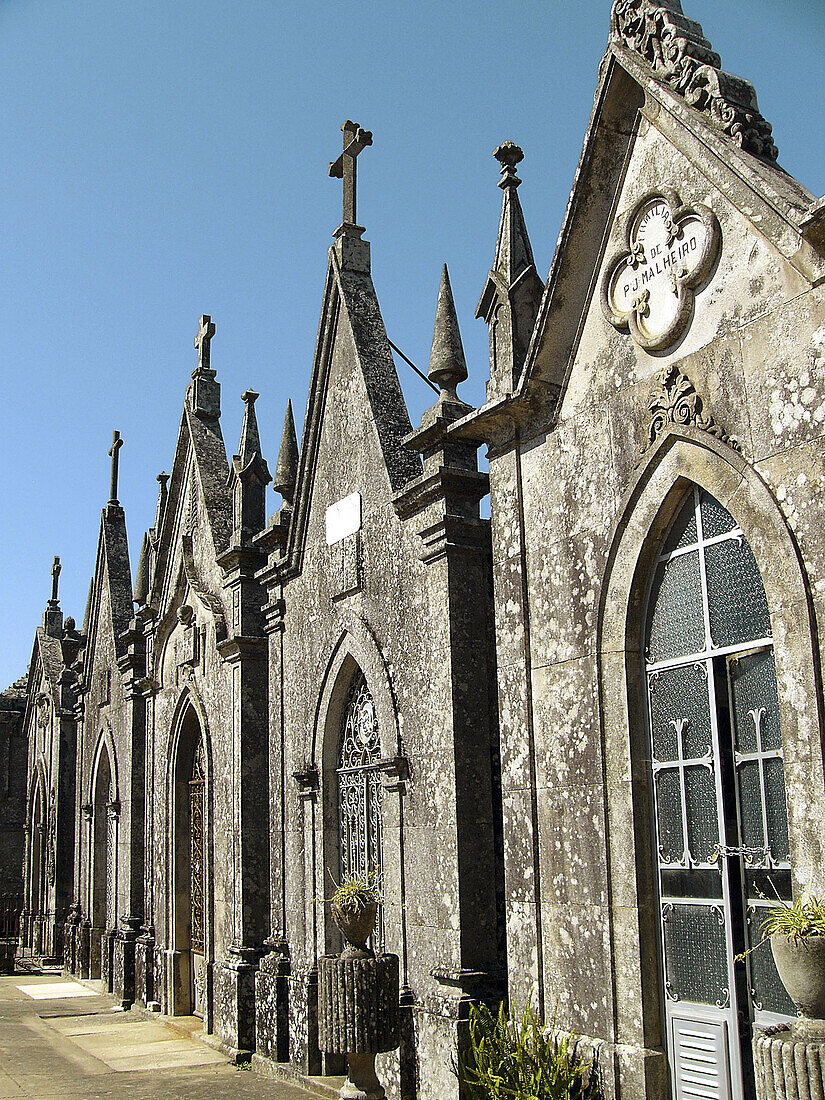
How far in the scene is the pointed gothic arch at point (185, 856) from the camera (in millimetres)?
13391

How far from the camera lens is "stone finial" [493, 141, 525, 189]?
23.3 ft

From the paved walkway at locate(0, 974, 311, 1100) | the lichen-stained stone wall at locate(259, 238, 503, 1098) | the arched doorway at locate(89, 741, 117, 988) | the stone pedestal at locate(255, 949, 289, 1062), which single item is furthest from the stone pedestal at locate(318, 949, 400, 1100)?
the arched doorway at locate(89, 741, 117, 988)

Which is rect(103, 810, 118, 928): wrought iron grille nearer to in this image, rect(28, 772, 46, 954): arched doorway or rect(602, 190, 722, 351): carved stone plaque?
rect(28, 772, 46, 954): arched doorway

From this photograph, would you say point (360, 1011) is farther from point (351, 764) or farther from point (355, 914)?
point (351, 764)

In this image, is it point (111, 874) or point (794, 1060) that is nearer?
point (794, 1060)

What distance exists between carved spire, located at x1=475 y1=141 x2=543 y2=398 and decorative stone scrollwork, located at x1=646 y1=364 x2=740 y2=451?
124 cm

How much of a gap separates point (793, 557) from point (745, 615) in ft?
1.75

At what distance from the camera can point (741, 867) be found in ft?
16.7

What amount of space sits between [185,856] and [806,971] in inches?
435

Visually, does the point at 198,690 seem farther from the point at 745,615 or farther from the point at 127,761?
the point at 745,615

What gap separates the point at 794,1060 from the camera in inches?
152

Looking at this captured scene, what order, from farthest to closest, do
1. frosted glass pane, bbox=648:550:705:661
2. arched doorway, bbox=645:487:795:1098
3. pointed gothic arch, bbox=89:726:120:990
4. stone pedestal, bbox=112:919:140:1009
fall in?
pointed gothic arch, bbox=89:726:120:990
stone pedestal, bbox=112:919:140:1009
frosted glass pane, bbox=648:550:705:661
arched doorway, bbox=645:487:795:1098

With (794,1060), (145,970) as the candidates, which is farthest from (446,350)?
(145,970)

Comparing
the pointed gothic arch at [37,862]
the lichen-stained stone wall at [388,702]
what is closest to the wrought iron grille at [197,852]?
the lichen-stained stone wall at [388,702]
